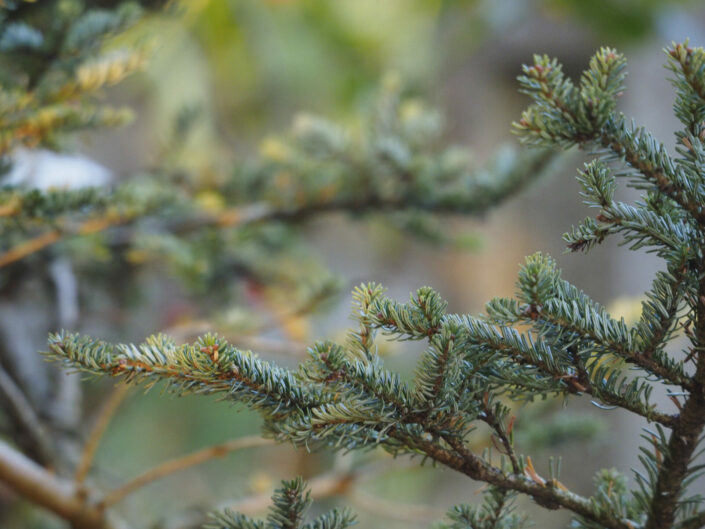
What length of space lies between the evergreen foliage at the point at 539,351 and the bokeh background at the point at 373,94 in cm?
60

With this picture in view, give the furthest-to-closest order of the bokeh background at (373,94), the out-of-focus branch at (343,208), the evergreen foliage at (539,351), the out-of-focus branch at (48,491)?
1. the bokeh background at (373,94)
2. the out-of-focus branch at (343,208)
3. the out-of-focus branch at (48,491)
4. the evergreen foliage at (539,351)

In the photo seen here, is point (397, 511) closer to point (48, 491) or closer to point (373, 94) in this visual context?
point (48, 491)

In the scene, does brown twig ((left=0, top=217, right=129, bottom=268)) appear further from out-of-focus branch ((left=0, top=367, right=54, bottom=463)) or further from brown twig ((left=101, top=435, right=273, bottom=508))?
brown twig ((left=101, top=435, right=273, bottom=508))

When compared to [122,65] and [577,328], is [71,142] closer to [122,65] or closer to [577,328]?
[122,65]

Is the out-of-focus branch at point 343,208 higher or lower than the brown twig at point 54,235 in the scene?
higher

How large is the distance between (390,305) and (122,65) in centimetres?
31

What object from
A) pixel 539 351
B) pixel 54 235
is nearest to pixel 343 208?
pixel 54 235

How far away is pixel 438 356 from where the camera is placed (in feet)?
0.88

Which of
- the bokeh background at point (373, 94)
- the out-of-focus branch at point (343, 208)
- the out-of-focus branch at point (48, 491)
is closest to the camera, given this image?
the out-of-focus branch at point (48, 491)

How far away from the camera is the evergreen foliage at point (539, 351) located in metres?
0.27

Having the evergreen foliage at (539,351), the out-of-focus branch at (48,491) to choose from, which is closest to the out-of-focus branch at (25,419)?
the out-of-focus branch at (48,491)

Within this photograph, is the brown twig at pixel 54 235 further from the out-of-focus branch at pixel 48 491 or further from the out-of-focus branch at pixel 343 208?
the out-of-focus branch at pixel 48 491

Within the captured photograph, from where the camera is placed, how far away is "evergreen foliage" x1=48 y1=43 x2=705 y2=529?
266mm

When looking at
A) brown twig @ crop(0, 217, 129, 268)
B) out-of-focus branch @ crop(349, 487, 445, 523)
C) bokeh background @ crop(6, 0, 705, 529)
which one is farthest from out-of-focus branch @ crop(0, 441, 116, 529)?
bokeh background @ crop(6, 0, 705, 529)
